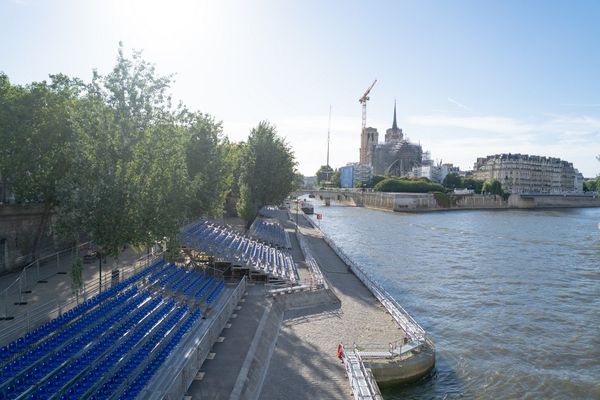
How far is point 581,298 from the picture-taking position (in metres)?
33.3

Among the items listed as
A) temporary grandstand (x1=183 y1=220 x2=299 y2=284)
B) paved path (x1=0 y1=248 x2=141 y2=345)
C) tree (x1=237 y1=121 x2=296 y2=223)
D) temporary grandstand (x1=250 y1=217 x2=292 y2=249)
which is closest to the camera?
paved path (x1=0 y1=248 x2=141 y2=345)

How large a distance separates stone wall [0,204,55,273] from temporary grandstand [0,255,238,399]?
368 inches

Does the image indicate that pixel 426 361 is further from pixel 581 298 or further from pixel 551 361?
pixel 581 298

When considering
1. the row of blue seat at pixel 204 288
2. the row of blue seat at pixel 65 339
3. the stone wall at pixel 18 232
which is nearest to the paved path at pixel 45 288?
the stone wall at pixel 18 232

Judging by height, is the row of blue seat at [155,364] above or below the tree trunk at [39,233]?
below

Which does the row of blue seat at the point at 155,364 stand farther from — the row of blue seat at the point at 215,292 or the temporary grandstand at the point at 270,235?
the temporary grandstand at the point at 270,235

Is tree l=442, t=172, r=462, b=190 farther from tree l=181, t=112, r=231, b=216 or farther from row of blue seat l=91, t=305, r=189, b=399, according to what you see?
row of blue seat l=91, t=305, r=189, b=399

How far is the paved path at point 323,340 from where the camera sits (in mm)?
15641

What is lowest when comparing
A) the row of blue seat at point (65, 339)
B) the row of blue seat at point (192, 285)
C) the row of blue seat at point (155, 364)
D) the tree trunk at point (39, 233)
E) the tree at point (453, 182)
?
the row of blue seat at point (155, 364)

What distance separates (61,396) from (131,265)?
1563cm

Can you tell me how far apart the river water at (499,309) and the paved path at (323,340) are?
9.23 feet

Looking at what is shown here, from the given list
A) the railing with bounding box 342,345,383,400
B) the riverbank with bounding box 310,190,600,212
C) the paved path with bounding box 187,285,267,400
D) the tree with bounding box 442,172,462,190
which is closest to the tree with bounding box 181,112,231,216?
the paved path with bounding box 187,285,267,400

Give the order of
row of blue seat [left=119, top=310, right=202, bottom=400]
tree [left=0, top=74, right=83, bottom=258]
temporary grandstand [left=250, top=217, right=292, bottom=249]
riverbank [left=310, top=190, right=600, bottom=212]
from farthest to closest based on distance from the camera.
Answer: riverbank [left=310, top=190, right=600, bottom=212] < temporary grandstand [left=250, top=217, right=292, bottom=249] < tree [left=0, top=74, right=83, bottom=258] < row of blue seat [left=119, top=310, right=202, bottom=400]

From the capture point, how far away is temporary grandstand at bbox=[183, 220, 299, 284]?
2719 cm
